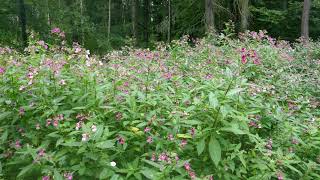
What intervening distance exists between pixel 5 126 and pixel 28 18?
67.4ft

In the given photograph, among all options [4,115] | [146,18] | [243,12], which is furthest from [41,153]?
[146,18]

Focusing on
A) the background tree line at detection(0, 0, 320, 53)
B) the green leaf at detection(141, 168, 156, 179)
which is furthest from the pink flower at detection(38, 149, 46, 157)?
the background tree line at detection(0, 0, 320, 53)

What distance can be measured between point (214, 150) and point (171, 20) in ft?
65.2

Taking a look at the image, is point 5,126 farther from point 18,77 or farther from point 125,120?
point 125,120

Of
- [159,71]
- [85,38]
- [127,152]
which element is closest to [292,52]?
[159,71]

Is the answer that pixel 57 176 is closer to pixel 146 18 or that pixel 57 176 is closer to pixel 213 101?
pixel 213 101

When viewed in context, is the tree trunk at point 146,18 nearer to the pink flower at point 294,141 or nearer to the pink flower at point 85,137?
the pink flower at point 294,141

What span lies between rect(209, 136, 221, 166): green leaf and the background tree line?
12.7 m

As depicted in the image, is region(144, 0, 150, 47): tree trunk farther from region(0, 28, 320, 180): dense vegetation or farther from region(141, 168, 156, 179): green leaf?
region(141, 168, 156, 179): green leaf

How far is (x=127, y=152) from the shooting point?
8.84 ft

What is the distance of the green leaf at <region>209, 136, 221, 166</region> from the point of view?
2398mm

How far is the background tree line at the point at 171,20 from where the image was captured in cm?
1730

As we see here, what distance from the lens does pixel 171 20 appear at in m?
21.8

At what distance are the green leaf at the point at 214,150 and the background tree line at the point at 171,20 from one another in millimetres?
12703
